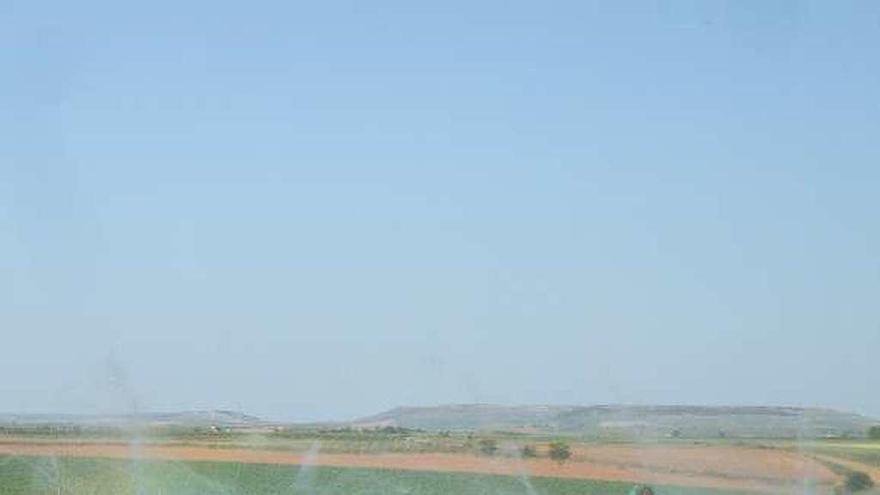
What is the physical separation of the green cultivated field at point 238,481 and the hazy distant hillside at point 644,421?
708 cm

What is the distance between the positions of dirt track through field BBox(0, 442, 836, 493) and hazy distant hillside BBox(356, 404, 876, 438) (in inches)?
145

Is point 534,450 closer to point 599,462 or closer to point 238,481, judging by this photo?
point 599,462

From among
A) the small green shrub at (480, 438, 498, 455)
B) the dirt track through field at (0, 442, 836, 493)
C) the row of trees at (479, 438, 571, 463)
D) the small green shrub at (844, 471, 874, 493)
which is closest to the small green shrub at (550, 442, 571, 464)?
the row of trees at (479, 438, 571, 463)

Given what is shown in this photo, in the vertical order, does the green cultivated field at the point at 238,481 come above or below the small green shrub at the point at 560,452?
below

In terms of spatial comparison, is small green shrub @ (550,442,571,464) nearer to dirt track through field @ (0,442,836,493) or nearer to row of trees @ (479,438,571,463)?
row of trees @ (479,438,571,463)

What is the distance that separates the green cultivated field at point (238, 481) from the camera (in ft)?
165

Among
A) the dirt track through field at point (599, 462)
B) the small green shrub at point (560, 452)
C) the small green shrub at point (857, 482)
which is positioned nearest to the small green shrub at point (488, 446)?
the dirt track through field at point (599, 462)

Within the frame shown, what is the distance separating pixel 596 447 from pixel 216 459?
55.2 feet

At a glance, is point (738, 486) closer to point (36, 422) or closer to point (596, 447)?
point (596, 447)

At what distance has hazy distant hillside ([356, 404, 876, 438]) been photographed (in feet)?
189

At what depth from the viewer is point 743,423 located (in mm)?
61969

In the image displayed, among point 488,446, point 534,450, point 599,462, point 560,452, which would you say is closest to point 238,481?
point 488,446

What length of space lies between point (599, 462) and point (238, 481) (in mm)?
14383

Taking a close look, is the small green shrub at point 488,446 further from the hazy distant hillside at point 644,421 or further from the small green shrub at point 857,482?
the small green shrub at point 857,482
